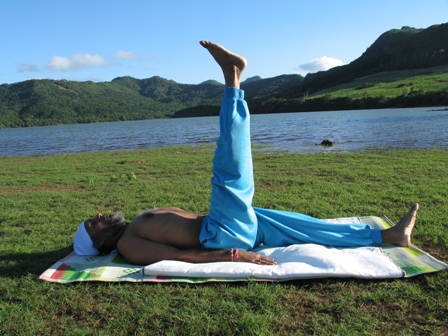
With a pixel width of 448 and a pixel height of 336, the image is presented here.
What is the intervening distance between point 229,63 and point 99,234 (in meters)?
2.56

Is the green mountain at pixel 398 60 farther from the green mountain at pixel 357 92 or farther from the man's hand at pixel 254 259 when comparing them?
the man's hand at pixel 254 259

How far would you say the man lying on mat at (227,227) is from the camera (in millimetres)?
3867

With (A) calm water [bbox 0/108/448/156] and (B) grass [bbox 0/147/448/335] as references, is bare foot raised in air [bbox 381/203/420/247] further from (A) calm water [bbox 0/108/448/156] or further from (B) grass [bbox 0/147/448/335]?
(A) calm water [bbox 0/108/448/156]

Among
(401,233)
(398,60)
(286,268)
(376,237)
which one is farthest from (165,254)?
(398,60)

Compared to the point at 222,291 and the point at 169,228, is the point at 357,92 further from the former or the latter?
the point at 222,291

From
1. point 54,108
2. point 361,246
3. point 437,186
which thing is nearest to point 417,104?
point 437,186

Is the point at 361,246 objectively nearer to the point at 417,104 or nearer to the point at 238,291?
the point at 238,291

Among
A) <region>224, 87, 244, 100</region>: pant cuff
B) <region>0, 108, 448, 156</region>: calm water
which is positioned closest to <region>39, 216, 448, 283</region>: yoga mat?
<region>224, 87, 244, 100</region>: pant cuff

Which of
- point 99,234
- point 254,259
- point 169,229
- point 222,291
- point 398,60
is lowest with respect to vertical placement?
point 222,291

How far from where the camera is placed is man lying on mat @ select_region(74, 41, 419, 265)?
Answer: 3867mm

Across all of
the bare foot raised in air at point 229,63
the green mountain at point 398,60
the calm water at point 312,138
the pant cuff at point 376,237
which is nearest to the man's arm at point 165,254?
the pant cuff at point 376,237

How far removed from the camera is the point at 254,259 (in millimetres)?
3900

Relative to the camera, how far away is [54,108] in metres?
176

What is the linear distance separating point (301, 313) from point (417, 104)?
2841 inches
